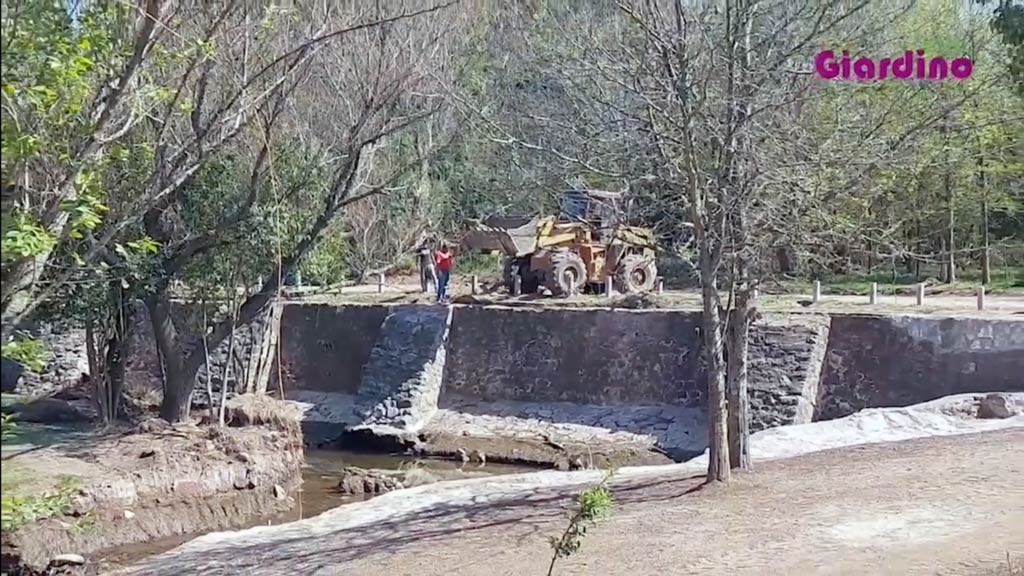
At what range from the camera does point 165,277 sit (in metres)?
16.3

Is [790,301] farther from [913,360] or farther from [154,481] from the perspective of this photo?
[154,481]

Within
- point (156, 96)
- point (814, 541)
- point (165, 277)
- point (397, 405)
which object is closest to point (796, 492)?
point (814, 541)

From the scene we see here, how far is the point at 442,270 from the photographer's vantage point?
2314 cm

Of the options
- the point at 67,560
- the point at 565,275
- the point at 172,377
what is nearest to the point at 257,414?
the point at 172,377

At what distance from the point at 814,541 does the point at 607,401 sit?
1161 cm

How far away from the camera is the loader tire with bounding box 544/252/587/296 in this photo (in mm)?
23641

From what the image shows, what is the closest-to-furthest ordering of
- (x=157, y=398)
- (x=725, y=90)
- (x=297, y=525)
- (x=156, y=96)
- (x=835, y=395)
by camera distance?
(x=156, y=96)
(x=725, y=90)
(x=297, y=525)
(x=835, y=395)
(x=157, y=398)

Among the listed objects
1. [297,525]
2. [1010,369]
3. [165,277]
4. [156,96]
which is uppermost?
[156,96]

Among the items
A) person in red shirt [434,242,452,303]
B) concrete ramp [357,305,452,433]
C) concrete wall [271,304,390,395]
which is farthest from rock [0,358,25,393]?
concrete wall [271,304,390,395]

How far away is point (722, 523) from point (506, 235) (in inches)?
594

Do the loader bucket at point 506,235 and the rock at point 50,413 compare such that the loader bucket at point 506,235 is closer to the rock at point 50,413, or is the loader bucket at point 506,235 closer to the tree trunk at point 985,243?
the rock at point 50,413

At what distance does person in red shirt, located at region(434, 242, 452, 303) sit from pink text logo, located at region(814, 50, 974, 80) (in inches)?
488

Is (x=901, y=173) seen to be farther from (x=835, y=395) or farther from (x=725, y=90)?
(x=835, y=395)

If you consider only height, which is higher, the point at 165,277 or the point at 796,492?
the point at 165,277
